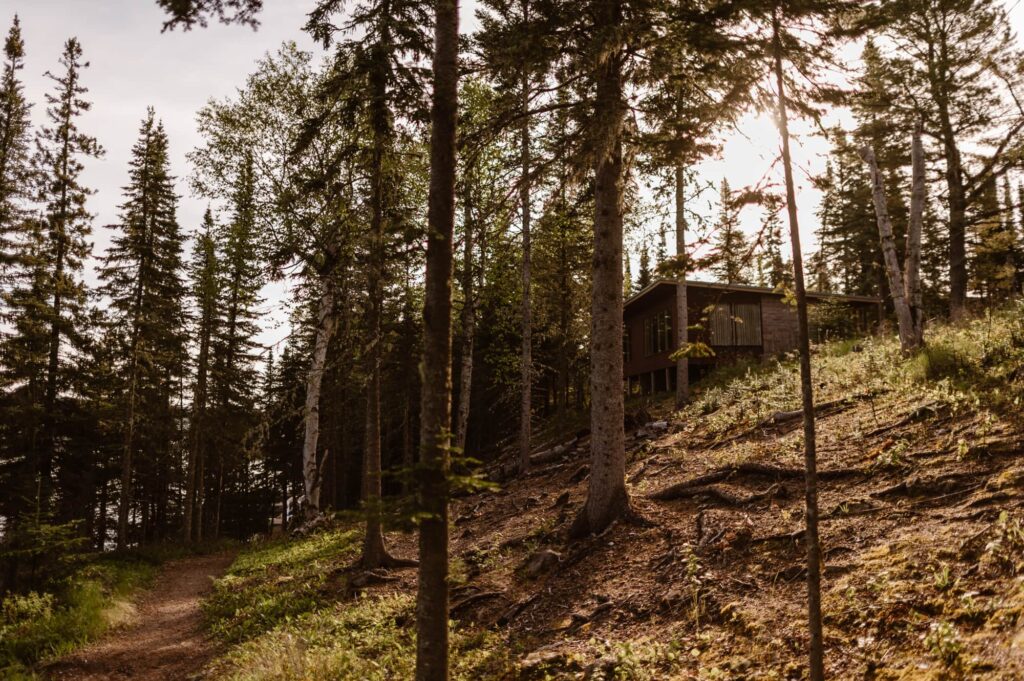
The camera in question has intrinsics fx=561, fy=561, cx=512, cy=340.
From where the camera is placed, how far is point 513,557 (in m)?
10.6

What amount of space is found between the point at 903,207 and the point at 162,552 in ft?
140

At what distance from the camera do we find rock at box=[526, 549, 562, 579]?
9266 millimetres

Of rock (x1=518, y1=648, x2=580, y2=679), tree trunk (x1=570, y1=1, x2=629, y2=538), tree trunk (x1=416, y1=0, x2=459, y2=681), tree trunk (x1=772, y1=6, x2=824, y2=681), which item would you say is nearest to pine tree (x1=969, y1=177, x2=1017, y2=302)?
tree trunk (x1=570, y1=1, x2=629, y2=538)

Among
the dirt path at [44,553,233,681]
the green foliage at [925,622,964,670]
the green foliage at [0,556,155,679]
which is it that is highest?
the green foliage at [925,622,964,670]

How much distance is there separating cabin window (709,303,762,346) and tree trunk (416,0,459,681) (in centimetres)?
2372

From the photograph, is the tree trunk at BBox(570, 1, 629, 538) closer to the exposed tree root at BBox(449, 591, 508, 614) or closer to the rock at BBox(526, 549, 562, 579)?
the rock at BBox(526, 549, 562, 579)

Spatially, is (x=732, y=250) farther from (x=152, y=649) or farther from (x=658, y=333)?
(x=658, y=333)

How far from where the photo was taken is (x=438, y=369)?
518 cm

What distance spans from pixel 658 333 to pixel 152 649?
971 inches

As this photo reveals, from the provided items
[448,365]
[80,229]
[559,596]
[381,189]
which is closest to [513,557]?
[559,596]

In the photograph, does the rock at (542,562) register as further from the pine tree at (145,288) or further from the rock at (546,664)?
the pine tree at (145,288)

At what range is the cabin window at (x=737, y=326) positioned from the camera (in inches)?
1067

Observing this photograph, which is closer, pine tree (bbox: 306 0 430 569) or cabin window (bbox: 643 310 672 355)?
pine tree (bbox: 306 0 430 569)

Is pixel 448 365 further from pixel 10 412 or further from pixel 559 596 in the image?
pixel 10 412
